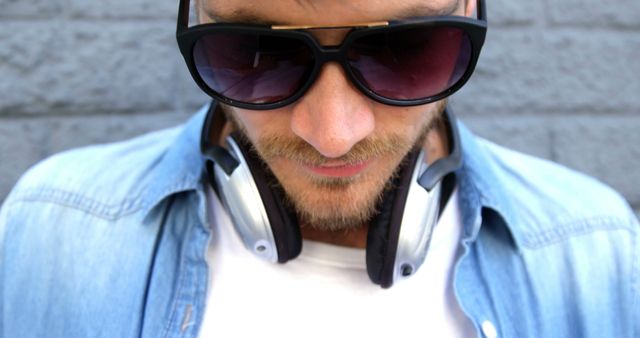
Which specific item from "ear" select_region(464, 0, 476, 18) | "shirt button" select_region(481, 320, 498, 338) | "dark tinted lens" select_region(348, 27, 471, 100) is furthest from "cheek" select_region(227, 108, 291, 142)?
"shirt button" select_region(481, 320, 498, 338)

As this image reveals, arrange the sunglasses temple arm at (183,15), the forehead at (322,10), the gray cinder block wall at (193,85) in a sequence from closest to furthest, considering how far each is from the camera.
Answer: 1. the forehead at (322,10)
2. the sunglasses temple arm at (183,15)
3. the gray cinder block wall at (193,85)

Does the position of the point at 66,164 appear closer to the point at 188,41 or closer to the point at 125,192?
the point at 125,192

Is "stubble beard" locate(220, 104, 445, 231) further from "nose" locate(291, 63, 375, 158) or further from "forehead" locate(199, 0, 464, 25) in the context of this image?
"forehead" locate(199, 0, 464, 25)

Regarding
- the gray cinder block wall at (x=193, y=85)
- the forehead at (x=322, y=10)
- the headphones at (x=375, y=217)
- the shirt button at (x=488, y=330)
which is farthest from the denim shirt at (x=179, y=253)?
the gray cinder block wall at (x=193, y=85)

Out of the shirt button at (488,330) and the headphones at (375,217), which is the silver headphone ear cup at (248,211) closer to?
the headphones at (375,217)

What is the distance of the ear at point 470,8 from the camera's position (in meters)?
1.03

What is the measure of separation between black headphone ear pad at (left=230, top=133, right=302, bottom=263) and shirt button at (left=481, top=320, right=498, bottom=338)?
335 mm

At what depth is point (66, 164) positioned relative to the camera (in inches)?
48.4

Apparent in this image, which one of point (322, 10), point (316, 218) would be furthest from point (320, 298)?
point (322, 10)

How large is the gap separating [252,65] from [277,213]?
0.83 ft

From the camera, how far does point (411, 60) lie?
925 mm

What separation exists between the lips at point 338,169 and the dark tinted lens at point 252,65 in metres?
0.13

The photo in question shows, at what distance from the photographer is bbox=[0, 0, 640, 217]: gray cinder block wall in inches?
66.0

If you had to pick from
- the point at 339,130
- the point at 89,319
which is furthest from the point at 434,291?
the point at 89,319
